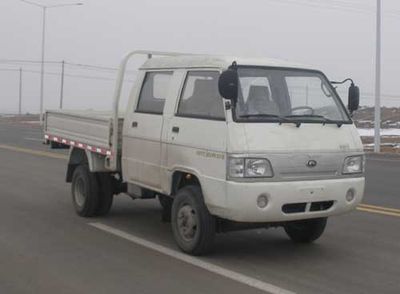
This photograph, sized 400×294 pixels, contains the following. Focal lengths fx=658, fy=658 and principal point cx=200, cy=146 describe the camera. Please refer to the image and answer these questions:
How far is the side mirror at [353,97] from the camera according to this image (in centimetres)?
796

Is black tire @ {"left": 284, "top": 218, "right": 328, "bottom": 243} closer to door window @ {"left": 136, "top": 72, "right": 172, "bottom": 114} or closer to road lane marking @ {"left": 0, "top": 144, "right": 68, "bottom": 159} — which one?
door window @ {"left": 136, "top": 72, "right": 172, "bottom": 114}

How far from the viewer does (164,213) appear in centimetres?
893

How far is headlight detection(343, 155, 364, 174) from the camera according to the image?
23.7ft

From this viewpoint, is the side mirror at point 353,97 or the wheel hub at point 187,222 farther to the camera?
the side mirror at point 353,97

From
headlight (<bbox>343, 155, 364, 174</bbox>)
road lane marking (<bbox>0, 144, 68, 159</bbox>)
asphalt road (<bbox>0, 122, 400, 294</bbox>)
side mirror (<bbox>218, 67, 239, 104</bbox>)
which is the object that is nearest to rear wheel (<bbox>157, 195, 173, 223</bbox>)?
asphalt road (<bbox>0, 122, 400, 294</bbox>)

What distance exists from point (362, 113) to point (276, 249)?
2568 inches

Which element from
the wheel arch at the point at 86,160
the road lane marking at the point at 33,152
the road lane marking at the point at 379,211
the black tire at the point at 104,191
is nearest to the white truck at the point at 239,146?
the wheel arch at the point at 86,160

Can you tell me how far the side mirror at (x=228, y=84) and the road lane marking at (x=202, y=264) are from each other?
1.74 meters

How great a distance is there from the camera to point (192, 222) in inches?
282

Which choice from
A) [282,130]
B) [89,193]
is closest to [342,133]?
[282,130]

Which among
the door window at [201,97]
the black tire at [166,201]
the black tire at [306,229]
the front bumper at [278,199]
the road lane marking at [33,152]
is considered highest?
the door window at [201,97]

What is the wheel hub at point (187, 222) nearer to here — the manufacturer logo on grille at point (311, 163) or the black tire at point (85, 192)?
the manufacturer logo on grille at point (311, 163)

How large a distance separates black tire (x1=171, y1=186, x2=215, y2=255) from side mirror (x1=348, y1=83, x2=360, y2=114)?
2.25 meters

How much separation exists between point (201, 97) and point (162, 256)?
5.92 ft
